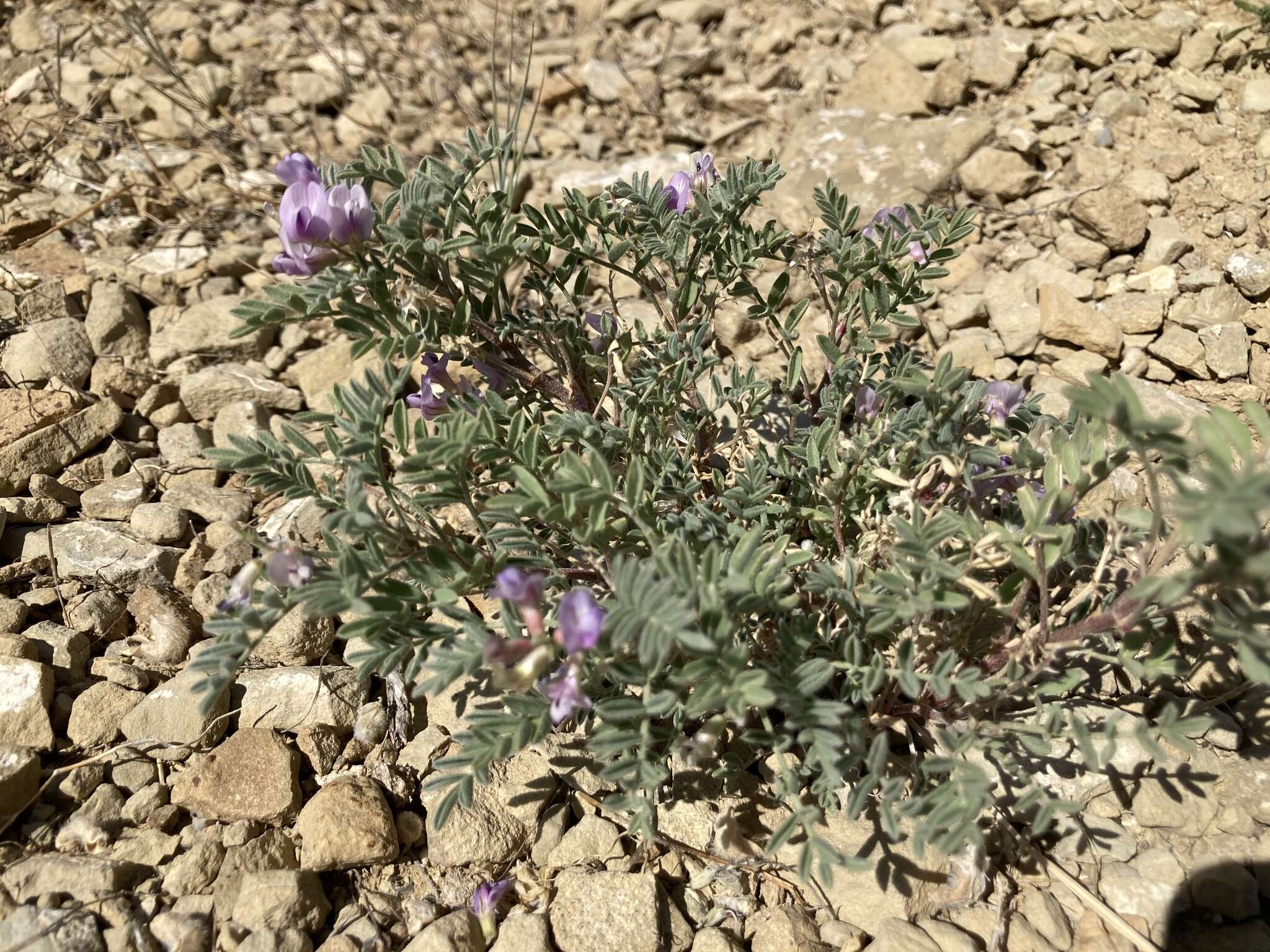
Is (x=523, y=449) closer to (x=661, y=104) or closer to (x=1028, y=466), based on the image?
(x=1028, y=466)

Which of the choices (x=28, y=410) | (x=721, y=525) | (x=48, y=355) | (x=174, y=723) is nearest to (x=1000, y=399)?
(x=721, y=525)

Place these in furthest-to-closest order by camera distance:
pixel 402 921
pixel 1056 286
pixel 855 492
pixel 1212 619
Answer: pixel 1056 286, pixel 855 492, pixel 402 921, pixel 1212 619

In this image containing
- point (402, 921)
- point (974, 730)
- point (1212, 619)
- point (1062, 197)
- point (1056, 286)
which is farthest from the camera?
point (1062, 197)

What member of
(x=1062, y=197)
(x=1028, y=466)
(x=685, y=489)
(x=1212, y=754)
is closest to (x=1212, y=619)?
(x=1028, y=466)

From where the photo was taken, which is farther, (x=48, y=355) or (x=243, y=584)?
(x=48, y=355)

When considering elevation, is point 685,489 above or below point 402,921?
above

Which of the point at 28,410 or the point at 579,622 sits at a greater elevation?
the point at 579,622

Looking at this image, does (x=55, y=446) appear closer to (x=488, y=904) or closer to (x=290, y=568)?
(x=290, y=568)
